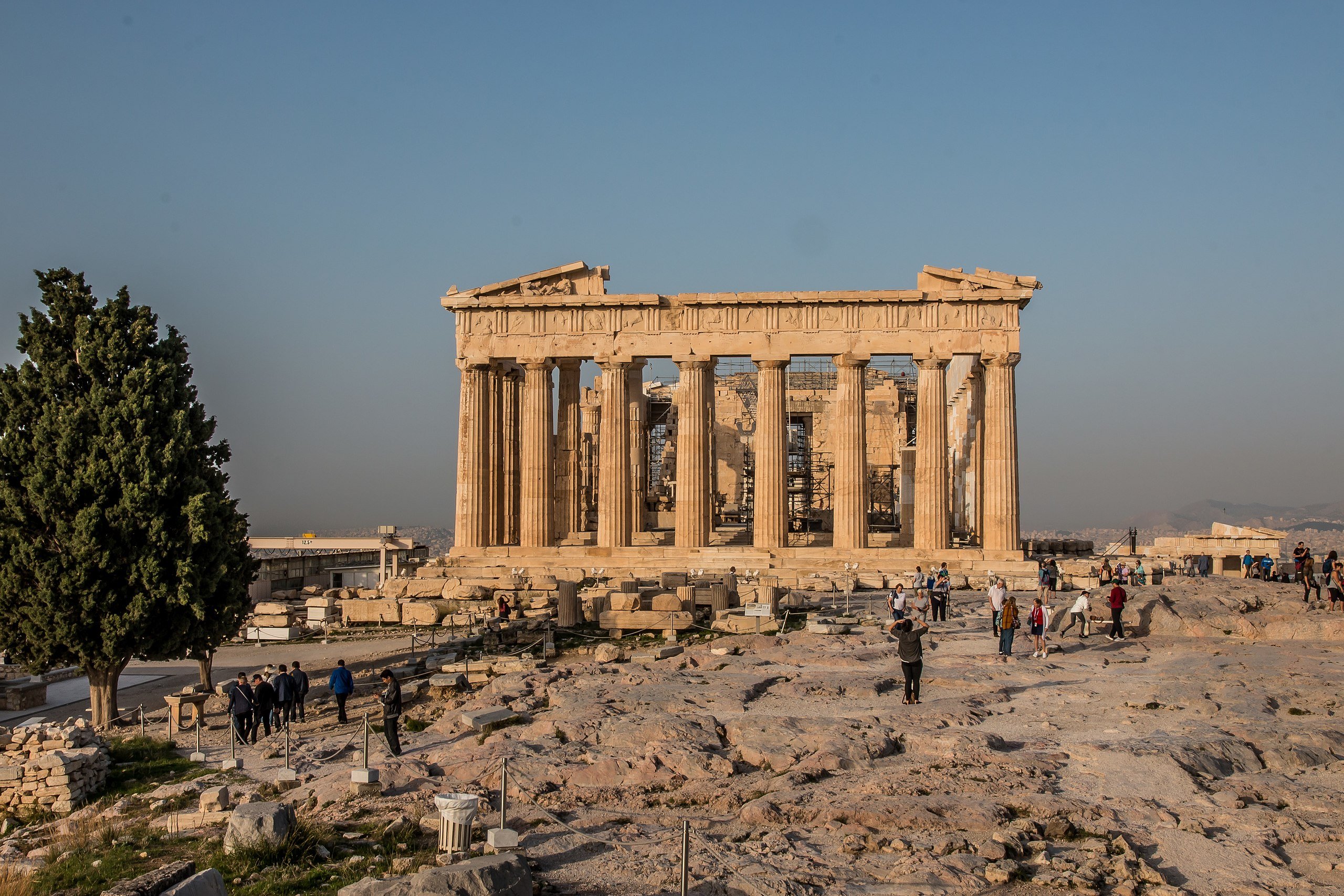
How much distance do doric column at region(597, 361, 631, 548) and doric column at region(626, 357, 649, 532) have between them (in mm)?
590

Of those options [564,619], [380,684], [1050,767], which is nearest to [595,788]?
[1050,767]

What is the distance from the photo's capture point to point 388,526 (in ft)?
159

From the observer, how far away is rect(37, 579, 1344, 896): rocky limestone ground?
10.7 meters

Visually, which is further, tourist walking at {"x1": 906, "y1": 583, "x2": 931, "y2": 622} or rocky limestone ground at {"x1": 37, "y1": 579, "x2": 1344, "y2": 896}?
tourist walking at {"x1": 906, "y1": 583, "x2": 931, "y2": 622}

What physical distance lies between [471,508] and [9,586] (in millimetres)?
21658

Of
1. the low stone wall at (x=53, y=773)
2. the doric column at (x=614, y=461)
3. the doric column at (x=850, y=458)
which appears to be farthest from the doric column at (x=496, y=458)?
the low stone wall at (x=53, y=773)

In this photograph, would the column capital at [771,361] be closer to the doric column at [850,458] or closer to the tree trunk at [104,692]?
the doric column at [850,458]

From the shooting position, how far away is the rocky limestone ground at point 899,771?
10.7m

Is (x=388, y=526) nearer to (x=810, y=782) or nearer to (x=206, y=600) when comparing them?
(x=206, y=600)

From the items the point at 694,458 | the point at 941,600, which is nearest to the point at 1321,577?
the point at 941,600

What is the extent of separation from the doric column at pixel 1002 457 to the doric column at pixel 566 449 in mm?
15380

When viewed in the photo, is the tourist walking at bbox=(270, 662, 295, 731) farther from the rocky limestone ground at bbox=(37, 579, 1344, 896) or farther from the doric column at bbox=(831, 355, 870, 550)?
the doric column at bbox=(831, 355, 870, 550)

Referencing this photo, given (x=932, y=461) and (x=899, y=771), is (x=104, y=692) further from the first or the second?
(x=932, y=461)

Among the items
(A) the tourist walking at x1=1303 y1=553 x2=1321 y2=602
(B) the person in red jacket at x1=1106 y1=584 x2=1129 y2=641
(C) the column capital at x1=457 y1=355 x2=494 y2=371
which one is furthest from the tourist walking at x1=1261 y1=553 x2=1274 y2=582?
(C) the column capital at x1=457 y1=355 x2=494 y2=371
